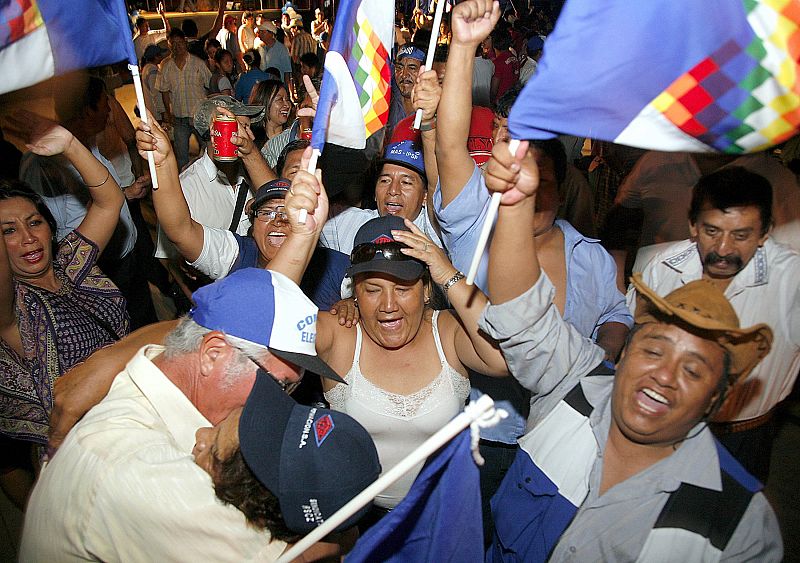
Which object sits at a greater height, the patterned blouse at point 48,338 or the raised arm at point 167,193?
the raised arm at point 167,193

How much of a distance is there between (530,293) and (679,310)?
1.41 ft

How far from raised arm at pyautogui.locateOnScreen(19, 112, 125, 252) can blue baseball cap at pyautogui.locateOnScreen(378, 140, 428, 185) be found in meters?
1.49

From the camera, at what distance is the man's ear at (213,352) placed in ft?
6.11

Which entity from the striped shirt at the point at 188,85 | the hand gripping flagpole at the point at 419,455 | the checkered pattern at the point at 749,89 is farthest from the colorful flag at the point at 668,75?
the striped shirt at the point at 188,85

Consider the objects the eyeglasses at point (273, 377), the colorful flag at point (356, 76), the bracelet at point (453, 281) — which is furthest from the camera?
the colorful flag at point (356, 76)

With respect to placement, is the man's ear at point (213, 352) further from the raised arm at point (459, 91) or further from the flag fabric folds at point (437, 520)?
the raised arm at point (459, 91)

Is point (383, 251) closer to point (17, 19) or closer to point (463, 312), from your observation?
point (463, 312)

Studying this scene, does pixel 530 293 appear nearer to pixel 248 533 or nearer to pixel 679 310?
pixel 679 310

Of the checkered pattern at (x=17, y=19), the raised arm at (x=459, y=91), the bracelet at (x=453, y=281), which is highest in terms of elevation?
the checkered pattern at (x=17, y=19)

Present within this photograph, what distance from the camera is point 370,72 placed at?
2.81m

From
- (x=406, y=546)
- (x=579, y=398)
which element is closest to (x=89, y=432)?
(x=406, y=546)

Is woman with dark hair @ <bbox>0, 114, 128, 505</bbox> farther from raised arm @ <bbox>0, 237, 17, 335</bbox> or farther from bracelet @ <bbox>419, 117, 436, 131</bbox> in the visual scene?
bracelet @ <bbox>419, 117, 436, 131</bbox>

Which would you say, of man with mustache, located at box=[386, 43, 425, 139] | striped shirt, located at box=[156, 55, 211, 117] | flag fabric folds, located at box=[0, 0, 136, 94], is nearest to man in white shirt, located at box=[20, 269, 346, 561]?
flag fabric folds, located at box=[0, 0, 136, 94]

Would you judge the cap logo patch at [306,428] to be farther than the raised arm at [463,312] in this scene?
No
